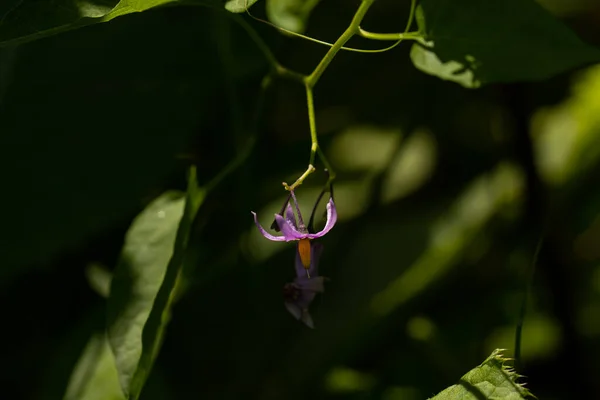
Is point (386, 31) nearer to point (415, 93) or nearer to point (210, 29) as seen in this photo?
point (415, 93)

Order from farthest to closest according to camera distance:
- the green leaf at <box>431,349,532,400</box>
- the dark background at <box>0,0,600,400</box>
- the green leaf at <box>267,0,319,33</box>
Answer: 1. the dark background at <box>0,0,600,400</box>
2. the green leaf at <box>267,0,319,33</box>
3. the green leaf at <box>431,349,532,400</box>

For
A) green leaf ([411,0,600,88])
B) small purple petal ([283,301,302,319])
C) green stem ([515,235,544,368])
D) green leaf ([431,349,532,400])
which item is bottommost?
small purple petal ([283,301,302,319])

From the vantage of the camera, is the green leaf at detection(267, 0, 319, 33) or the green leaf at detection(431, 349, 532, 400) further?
the green leaf at detection(267, 0, 319, 33)

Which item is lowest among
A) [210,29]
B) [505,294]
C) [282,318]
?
[505,294]

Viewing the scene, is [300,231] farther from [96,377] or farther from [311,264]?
[96,377]

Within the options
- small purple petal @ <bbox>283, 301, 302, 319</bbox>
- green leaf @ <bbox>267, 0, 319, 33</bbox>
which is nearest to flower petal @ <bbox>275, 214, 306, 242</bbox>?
small purple petal @ <bbox>283, 301, 302, 319</bbox>

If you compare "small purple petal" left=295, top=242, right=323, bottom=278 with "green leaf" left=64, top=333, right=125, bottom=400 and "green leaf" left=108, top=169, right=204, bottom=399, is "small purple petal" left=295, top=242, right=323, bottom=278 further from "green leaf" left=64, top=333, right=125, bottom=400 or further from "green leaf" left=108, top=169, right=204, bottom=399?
"green leaf" left=64, top=333, right=125, bottom=400

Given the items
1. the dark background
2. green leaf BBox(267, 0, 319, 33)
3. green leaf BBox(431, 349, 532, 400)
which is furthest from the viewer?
the dark background

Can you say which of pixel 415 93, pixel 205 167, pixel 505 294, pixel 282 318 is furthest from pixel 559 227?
pixel 205 167
